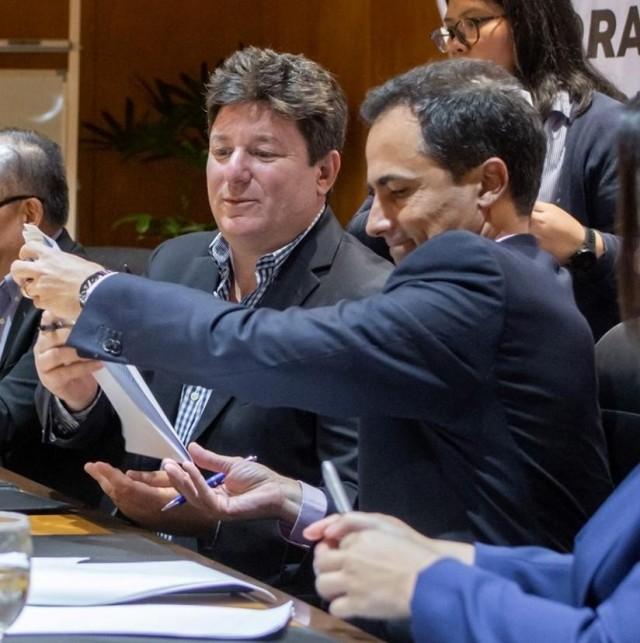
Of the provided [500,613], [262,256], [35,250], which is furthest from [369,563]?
[262,256]

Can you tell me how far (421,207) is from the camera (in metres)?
1.91

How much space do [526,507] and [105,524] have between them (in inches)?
24.3

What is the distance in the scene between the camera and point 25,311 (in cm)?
299

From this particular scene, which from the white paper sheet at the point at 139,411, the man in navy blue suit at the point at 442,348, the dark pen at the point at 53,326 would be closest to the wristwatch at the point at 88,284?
the man in navy blue suit at the point at 442,348

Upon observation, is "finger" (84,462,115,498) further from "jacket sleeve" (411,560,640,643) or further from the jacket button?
"jacket sleeve" (411,560,640,643)

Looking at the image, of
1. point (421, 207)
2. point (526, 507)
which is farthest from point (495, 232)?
point (526, 507)

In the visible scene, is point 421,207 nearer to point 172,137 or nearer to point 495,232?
point 495,232

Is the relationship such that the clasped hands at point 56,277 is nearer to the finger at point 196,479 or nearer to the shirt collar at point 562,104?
the finger at point 196,479

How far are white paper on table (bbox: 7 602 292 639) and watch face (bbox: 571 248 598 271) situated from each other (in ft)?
3.42

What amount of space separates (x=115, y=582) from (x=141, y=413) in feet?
1.42

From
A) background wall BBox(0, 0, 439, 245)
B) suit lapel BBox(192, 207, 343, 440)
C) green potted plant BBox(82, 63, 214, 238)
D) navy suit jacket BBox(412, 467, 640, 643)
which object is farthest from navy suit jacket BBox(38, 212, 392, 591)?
background wall BBox(0, 0, 439, 245)

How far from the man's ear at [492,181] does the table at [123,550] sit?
0.60 metres

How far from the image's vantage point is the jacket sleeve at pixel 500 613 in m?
1.20

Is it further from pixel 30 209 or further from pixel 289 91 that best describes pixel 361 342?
pixel 30 209
